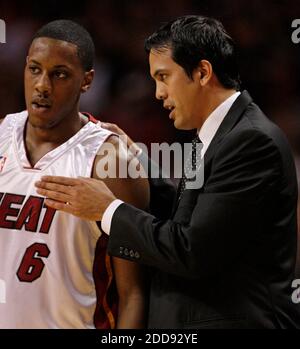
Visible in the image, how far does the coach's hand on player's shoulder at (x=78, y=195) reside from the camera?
194 cm

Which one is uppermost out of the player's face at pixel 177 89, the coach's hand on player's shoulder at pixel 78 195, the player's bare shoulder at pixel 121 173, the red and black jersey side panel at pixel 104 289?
the player's face at pixel 177 89

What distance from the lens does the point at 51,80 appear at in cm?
216

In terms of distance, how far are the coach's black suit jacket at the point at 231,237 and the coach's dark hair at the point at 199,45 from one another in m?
0.10

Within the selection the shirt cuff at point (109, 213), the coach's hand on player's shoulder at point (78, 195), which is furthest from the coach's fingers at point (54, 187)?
the shirt cuff at point (109, 213)

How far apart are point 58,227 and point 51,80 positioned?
0.45 meters

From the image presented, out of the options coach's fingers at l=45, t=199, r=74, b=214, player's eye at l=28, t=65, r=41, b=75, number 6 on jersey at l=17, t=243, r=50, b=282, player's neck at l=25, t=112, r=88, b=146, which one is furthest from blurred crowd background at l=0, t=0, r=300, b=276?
coach's fingers at l=45, t=199, r=74, b=214

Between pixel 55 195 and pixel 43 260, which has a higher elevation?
pixel 55 195

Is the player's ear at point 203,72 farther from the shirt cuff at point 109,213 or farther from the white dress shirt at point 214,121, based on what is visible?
the shirt cuff at point 109,213

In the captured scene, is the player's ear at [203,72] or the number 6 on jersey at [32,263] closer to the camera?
the player's ear at [203,72]

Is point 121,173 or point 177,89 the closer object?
point 177,89

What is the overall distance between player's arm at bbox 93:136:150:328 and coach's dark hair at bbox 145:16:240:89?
394mm

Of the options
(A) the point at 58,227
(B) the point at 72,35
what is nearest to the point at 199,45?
(B) the point at 72,35

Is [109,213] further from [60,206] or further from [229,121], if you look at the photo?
[229,121]
